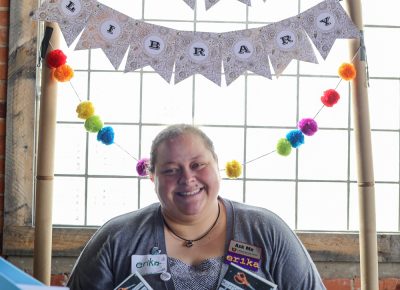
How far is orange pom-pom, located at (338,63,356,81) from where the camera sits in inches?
84.4

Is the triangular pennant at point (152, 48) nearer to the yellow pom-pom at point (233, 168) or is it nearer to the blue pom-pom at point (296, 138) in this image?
the yellow pom-pom at point (233, 168)

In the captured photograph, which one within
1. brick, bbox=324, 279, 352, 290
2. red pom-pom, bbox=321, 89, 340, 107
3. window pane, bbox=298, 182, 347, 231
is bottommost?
brick, bbox=324, 279, 352, 290

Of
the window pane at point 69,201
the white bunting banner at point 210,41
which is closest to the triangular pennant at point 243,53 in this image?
the white bunting banner at point 210,41

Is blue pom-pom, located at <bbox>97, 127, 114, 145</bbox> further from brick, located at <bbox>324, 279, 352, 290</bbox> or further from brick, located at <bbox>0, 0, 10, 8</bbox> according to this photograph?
brick, located at <bbox>324, 279, 352, 290</bbox>

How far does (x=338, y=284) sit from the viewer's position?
108 inches

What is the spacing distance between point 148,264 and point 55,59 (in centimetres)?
74

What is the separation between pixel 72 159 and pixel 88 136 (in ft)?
0.41

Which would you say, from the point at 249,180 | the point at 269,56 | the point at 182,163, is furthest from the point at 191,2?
the point at 249,180

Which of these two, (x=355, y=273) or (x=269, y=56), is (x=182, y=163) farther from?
(x=355, y=273)

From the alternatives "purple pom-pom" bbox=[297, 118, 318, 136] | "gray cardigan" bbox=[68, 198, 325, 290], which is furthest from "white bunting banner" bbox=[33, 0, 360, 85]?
"gray cardigan" bbox=[68, 198, 325, 290]

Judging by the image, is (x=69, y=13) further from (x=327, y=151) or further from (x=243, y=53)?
(x=327, y=151)

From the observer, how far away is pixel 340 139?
2861 mm

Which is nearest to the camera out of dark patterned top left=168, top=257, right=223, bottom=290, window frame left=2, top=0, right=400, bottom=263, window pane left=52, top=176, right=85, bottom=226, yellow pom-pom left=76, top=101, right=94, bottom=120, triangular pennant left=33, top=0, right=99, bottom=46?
dark patterned top left=168, top=257, right=223, bottom=290

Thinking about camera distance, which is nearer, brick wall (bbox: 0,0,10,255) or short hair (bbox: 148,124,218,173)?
short hair (bbox: 148,124,218,173)
